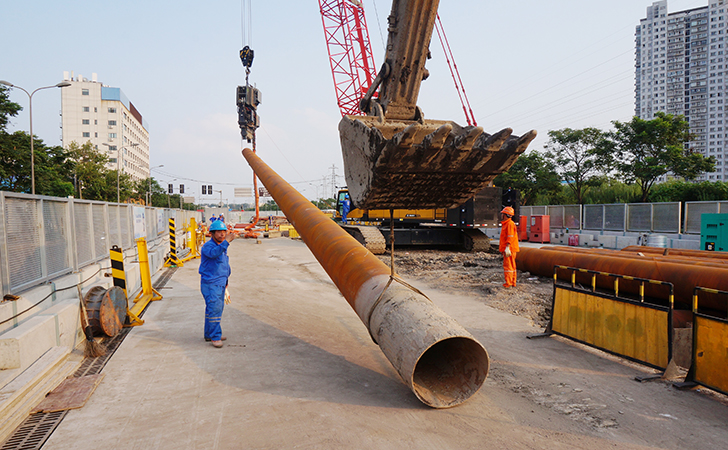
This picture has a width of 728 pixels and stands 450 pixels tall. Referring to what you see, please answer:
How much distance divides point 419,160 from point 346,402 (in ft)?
7.82

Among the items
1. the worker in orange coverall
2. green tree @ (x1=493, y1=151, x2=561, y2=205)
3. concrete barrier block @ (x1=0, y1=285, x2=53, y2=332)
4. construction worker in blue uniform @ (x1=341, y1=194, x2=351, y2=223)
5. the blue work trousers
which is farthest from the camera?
green tree @ (x1=493, y1=151, x2=561, y2=205)

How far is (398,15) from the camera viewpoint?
4.85m

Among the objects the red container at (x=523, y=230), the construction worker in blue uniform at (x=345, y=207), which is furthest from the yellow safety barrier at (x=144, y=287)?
the red container at (x=523, y=230)

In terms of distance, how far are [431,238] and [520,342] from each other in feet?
36.7

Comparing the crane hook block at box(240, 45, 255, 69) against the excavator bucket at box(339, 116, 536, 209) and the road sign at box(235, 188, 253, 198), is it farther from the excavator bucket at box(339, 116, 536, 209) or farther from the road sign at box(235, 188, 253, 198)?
the road sign at box(235, 188, 253, 198)

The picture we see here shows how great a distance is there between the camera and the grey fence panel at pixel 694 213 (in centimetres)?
1619

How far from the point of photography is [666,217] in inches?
693

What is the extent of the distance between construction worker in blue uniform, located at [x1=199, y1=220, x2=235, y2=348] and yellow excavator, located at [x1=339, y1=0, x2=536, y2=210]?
6.20 feet

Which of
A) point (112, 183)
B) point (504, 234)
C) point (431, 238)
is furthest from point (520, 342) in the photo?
point (112, 183)

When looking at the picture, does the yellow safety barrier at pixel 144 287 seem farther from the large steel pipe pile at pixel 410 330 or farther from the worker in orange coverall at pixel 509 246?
the worker in orange coverall at pixel 509 246

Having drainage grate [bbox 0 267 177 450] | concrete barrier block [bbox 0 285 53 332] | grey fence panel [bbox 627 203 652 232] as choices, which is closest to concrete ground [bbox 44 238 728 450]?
drainage grate [bbox 0 267 177 450]

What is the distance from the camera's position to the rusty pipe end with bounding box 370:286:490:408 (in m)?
3.35

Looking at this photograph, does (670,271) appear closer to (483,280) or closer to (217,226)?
(483,280)

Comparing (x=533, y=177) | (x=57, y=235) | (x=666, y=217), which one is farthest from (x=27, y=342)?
(x=533, y=177)
